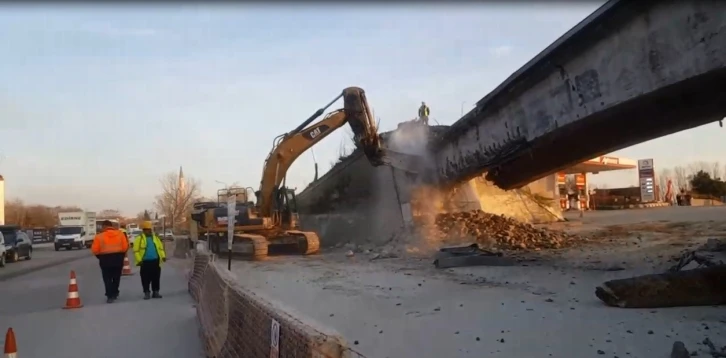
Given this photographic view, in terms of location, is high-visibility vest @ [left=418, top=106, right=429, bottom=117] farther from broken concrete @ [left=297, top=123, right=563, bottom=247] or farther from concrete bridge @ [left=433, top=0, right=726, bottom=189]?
concrete bridge @ [left=433, top=0, right=726, bottom=189]

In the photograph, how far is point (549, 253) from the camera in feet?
57.6

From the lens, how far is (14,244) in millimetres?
33062

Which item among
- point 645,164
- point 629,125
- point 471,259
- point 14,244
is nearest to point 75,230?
point 14,244

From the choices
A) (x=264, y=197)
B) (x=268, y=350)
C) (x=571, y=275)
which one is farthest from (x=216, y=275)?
(x=264, y=197)

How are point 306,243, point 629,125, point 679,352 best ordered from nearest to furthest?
point 679,352, point 629,125, point 306,243

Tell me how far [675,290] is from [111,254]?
34.6 ft

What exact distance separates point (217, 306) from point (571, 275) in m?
6.92

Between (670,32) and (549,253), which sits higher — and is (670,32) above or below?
above

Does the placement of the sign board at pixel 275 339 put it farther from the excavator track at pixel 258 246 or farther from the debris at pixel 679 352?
the excavator track at pixel 258 246

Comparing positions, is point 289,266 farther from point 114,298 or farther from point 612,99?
point 612,99

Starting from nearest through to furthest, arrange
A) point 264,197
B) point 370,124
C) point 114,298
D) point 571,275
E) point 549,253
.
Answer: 1. point 571,275
2. point 114,298
3. point 549,253
4. point 370,124
5. point 264,197

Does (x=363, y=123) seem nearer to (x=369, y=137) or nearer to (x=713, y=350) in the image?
(x=369, y=137)

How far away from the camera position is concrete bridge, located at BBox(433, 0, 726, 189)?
31.7ft

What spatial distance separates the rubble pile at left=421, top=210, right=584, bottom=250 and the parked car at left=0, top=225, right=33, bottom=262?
21.1 meters
